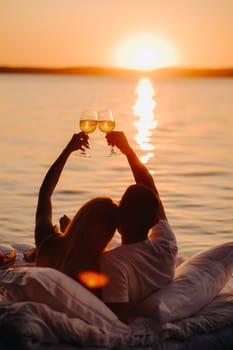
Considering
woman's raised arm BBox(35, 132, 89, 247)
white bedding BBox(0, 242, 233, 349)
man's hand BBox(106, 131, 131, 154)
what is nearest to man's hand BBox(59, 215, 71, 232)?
woman's raised arm BBox(35, 132, 89, 247)

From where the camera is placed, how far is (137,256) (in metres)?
4.56

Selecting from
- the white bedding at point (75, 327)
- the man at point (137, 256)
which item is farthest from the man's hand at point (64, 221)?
the white bedding at point (75, 327)

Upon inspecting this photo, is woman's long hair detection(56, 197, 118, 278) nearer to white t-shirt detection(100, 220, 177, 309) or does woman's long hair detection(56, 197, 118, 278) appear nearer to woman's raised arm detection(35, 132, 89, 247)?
white t-shirt detection(100, 220, 177, 309)

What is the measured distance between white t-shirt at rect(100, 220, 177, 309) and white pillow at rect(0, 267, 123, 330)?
0.30ft

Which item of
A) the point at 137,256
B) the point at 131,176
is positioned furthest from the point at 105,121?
the point at 131,176

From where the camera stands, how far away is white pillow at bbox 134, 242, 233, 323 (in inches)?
181

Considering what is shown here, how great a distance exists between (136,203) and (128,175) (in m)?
8.02

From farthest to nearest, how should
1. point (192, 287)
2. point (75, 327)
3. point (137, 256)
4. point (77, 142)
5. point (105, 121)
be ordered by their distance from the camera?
point (105, 121), point (77, 142), point (192, 287), point (137, 256), point (75, 327)

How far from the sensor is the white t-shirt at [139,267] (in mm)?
4434

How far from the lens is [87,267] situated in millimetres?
4516

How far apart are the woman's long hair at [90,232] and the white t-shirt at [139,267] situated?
74 millimetres

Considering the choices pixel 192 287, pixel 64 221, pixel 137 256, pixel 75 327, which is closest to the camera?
pixel 75 327

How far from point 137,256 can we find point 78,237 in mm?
333

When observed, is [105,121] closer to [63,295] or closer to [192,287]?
[192,287]
